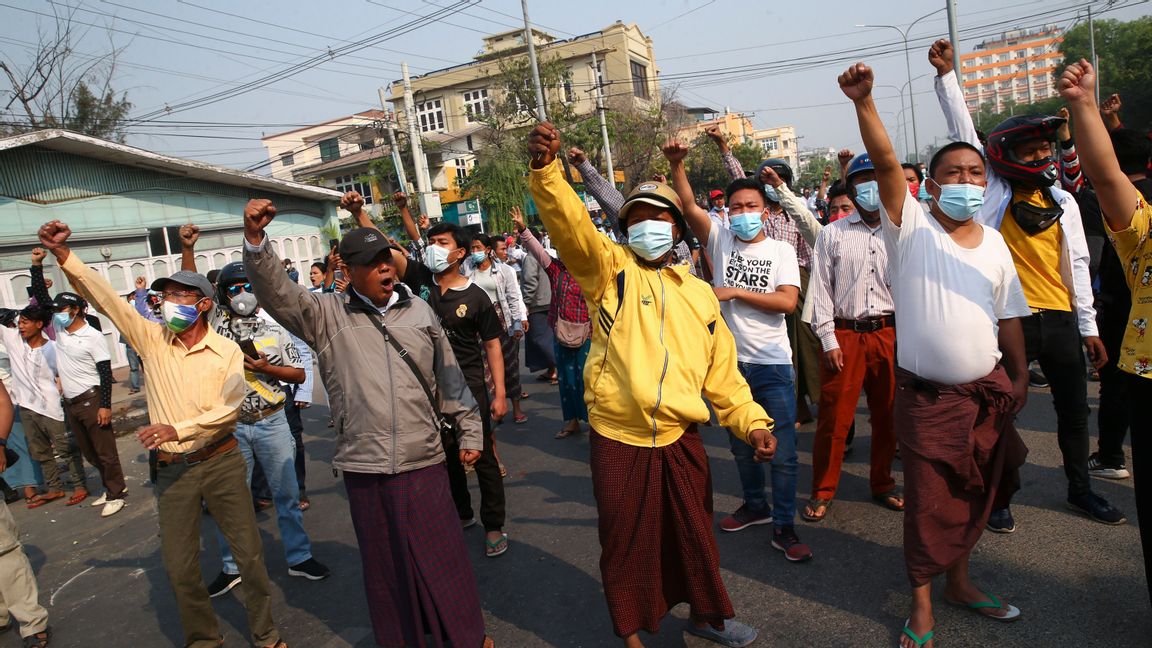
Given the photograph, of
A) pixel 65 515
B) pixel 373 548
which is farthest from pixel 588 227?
pixel 65 515

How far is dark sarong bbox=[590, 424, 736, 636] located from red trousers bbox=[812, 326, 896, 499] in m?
1.63

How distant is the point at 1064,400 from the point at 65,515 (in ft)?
26.3

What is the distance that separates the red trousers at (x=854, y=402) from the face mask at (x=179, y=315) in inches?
139

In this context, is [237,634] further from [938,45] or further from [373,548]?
[938,45]

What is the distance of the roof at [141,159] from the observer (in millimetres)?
13195

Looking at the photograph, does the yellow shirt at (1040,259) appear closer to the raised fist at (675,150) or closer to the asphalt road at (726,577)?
the asphalt road at (726,577)

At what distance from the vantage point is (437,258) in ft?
15.6

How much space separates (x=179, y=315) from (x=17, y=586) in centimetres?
200

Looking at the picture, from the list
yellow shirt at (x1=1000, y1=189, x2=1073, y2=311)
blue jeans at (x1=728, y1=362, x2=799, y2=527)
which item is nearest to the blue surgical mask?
yellow shirt at (x1=1000, y1=189, x2=1073, y2=311)

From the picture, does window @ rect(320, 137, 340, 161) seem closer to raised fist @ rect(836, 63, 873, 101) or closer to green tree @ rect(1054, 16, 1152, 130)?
green tree @ rect(1054, 16, 1152, 130)

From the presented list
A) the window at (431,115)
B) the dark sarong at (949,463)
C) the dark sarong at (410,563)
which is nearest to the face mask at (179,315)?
the dark sarong at (410,563)

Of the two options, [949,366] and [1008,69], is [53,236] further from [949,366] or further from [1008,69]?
[1008,69]

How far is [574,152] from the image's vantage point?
3.72 m

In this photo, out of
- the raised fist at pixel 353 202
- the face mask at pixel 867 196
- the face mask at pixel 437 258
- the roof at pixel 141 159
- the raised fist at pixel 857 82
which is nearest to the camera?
the raised fist at pixel 857 82
